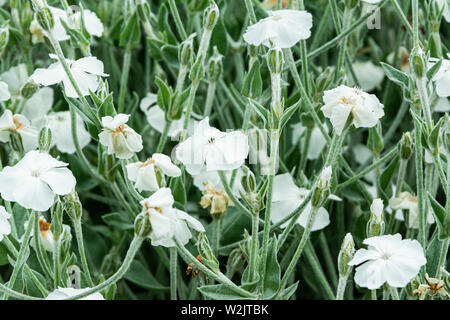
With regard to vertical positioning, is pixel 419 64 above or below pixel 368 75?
above

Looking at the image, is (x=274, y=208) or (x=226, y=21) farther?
(x=226, y=21)

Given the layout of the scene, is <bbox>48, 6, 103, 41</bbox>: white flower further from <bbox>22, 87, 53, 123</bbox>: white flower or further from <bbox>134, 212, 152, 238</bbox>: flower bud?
<bbox>134, 212, 152, 238</bbox>: flower bud

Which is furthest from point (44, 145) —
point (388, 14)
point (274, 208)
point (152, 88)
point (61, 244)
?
point (388, 14)

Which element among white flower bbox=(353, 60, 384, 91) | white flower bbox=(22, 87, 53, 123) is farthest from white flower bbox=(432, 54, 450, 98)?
white flower bbox=(22, 87, 53, 123)

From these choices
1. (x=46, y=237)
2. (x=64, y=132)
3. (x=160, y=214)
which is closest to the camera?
(x=160, y=214)

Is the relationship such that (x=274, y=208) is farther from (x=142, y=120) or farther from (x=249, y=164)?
(x=142, y=120)

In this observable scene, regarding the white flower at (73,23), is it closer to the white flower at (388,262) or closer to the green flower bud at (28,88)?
the green flower bud at (28,88)

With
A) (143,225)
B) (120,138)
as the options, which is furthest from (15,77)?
(143,225)

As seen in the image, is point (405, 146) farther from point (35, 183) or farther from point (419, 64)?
point (35, 183)
